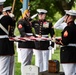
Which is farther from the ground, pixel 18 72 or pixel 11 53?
pixel 11 53

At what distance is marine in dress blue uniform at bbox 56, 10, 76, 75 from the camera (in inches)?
350

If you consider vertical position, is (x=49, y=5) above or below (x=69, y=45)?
below

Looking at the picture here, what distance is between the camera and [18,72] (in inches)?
523

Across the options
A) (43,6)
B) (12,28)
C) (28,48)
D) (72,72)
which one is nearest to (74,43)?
(72,72)

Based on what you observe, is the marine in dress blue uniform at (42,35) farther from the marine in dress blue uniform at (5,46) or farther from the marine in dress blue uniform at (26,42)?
the marine in dress blue uniform at (5,46)

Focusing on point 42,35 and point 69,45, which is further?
point 42,35

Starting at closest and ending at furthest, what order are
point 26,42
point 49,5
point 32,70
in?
point 32,70, point 26,42, point 49,5

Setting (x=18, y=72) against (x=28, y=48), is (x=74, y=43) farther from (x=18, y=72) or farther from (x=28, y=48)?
(x=18, y=72)

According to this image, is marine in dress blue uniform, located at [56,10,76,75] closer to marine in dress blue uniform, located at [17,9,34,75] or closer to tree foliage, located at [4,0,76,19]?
marine in dress blue uniform, located at [17,9,34,75]

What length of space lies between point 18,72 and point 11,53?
11.8 ft

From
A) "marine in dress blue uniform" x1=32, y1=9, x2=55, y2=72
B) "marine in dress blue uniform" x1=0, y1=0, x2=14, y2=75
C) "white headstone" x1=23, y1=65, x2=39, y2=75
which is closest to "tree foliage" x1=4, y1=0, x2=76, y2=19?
"marine in dress blue uniform" x1=32, y1=9, x2=55, y2=72

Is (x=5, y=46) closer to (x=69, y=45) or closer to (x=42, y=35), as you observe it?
(x=69, y=45)

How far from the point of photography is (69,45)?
9.00 m

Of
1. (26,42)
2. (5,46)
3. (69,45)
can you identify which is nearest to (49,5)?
(26,42)
